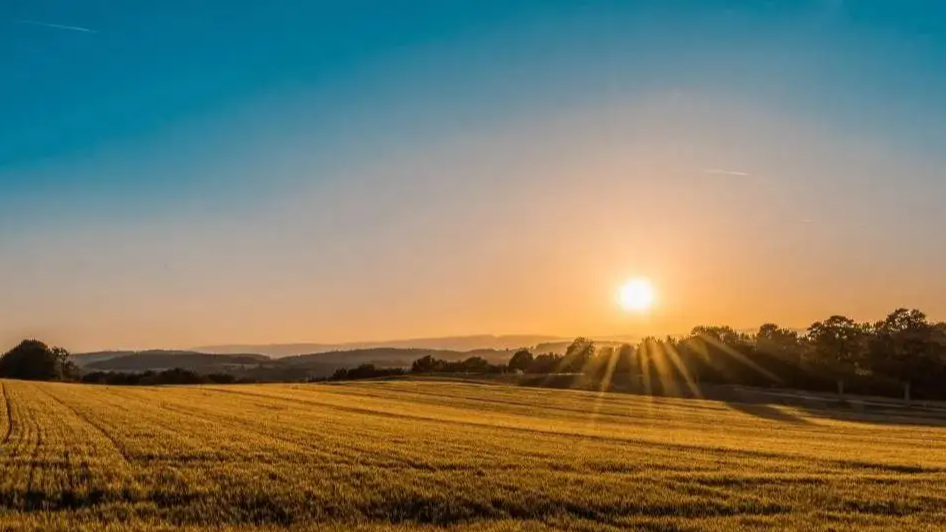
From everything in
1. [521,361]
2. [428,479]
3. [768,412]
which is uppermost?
[521,361]

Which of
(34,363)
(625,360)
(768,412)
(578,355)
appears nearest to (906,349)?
(625,360)

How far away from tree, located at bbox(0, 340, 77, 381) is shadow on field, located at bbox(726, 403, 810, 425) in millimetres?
111828

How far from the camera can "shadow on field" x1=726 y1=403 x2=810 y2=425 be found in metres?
56.0

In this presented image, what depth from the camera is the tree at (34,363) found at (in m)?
126

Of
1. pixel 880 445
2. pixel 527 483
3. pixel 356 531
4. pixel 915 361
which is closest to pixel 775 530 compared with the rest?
pixel 527 483

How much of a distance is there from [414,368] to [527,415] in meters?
78.5

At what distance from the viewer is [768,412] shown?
62938mm

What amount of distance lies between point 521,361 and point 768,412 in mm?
69380

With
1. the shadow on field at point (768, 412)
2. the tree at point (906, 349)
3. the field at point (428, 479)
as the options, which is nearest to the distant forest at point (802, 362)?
the tree at point (906, 349)

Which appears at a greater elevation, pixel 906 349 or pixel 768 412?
pixel 906 349

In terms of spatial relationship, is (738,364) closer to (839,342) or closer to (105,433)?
(839,342)

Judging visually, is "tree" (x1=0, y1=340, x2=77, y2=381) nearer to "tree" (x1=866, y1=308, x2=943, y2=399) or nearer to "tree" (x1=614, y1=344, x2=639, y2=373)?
"tree" (x1=614, y1=344, x2=639, y2=373)

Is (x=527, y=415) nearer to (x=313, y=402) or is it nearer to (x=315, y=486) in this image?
(x=313, y=402)

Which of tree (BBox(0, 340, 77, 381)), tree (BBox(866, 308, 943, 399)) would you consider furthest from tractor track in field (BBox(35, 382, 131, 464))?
tree (BBox(0, 340, 77, 381))
